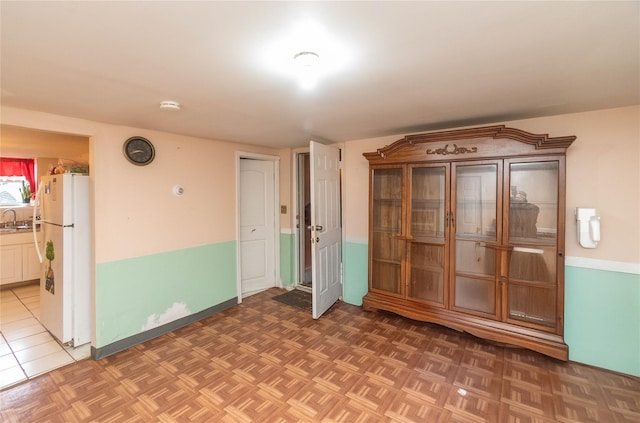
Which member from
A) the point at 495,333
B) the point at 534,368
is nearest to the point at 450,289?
the point at 495,333

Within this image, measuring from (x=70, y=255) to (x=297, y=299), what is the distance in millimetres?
2520

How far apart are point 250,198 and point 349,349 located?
2438mm

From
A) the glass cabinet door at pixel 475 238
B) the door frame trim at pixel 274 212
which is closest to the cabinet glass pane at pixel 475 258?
the glass cabinet door at pixel 475 238

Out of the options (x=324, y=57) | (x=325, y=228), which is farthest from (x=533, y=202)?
(x=324, y=57)

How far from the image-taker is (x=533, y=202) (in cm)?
257

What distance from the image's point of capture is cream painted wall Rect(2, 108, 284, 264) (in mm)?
2629

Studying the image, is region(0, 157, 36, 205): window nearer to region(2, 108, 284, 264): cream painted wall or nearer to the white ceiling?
region(2, 108, 284, 264): cream painted wall

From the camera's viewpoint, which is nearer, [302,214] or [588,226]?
[588,226]

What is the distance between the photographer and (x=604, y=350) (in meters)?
2.40

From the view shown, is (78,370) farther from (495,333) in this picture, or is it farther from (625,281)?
(625,281)

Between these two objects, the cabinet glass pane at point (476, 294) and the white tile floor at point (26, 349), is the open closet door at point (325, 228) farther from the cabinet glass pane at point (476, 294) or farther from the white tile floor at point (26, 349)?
the white tile floor at point (26, 349)

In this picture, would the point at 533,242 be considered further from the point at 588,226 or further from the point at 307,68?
the point at 307,68

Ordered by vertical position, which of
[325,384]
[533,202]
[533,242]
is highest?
[533,202]

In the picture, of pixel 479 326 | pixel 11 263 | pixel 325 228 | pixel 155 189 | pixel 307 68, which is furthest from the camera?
pixel 11 263
